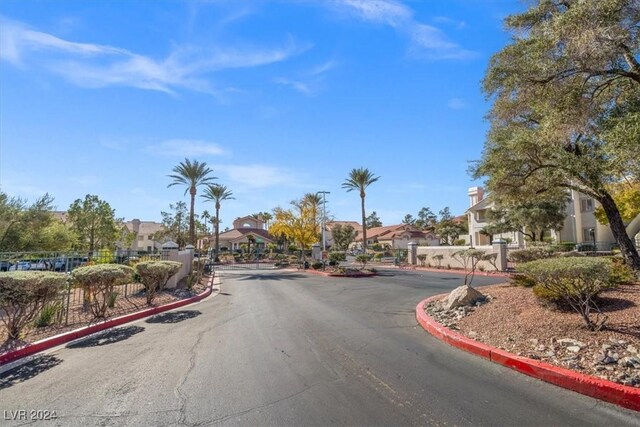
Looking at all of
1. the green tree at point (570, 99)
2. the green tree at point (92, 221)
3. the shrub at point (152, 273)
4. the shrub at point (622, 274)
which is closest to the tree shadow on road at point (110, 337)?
the shrub at point (152, 273)

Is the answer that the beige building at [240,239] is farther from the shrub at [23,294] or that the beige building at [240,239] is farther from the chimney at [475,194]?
the shrub at [23,294]

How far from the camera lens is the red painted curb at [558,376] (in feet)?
14.2

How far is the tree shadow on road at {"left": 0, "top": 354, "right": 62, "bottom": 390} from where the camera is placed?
18.2ft

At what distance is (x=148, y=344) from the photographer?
7363 millimetres

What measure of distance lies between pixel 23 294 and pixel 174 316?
372 cm

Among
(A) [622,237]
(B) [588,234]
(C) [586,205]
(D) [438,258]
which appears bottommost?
(D) [438,258]

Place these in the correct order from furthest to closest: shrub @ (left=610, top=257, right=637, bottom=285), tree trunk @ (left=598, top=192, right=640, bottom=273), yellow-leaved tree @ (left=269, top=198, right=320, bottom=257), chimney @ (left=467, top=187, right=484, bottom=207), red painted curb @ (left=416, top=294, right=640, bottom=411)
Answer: chimney @ (left=467, top=187, right=484, bottom=207) → yellow-leaved tree @ (left=269, top=198, right=320, bottom=257) → tree trunk @ (left=598, top=192, right=640, bottom=273) → shrub @ (left=610, top=257, right=637, bottom=285) → red painted curb @ (left=416, top=294, right=640, bottom=411)

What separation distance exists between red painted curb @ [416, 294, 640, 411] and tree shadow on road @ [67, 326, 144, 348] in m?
6.54

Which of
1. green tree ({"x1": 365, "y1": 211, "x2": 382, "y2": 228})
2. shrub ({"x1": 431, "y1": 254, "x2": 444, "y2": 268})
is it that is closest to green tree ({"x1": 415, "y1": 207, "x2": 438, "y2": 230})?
green tree ({"x1": 365, "y1": 211, "x2": 382, "y2": 228})

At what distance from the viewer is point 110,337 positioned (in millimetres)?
8086

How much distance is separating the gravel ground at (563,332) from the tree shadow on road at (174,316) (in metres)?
6.27

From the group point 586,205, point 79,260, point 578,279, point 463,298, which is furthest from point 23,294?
point 586,205

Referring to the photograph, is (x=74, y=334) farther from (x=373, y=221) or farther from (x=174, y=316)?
(x=373, y=221)

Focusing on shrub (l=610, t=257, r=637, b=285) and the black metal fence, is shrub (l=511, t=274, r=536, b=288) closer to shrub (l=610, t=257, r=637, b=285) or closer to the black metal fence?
shrub (l=610, t=257, r=637, b=285)
